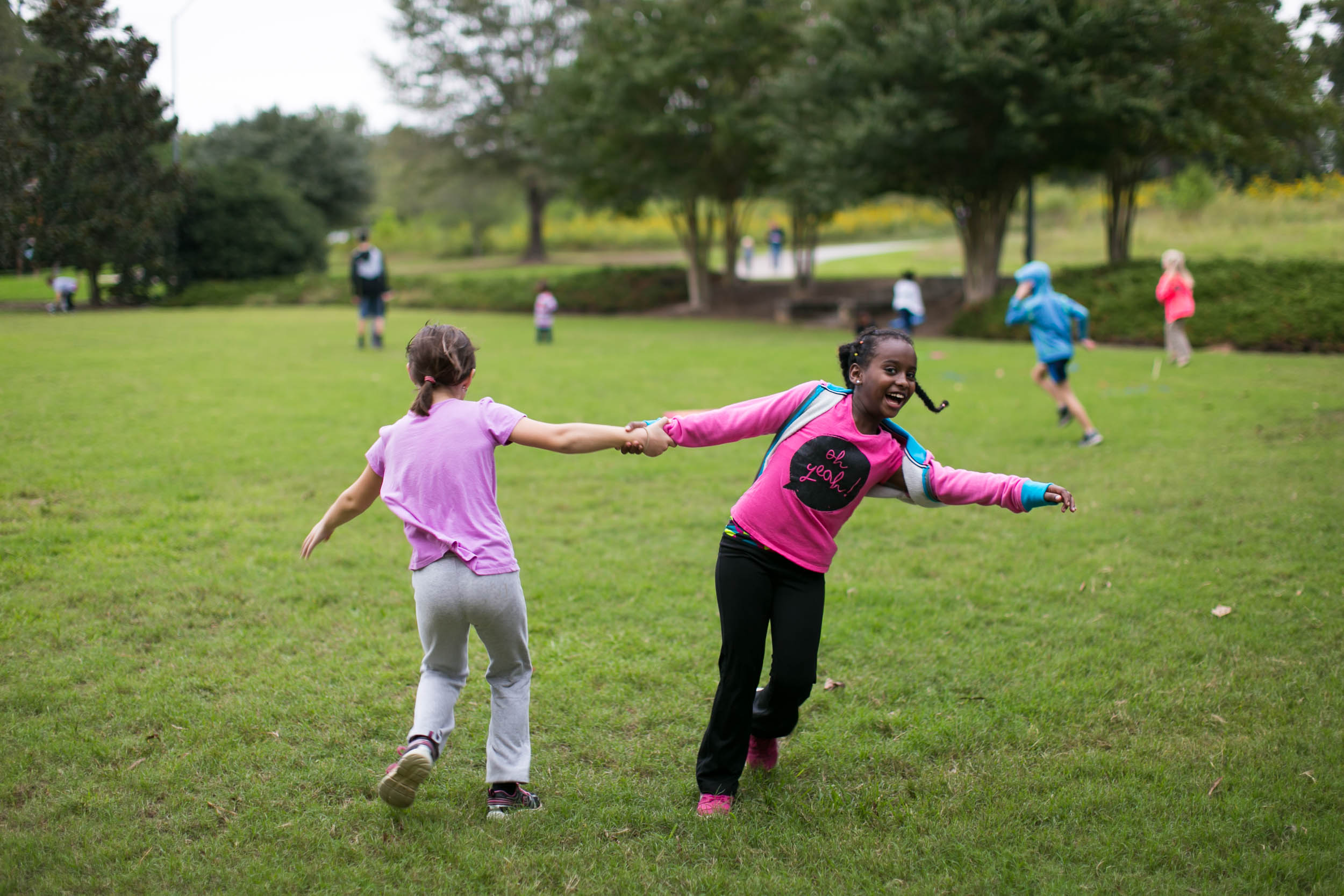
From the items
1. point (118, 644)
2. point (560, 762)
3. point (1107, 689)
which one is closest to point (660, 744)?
point (560, 762)

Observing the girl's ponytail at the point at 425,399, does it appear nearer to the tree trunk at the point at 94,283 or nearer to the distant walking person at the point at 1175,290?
the distant walking person at the point at 1175,290

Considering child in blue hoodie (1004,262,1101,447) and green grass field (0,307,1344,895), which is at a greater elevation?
child in blue hoodie (1004,262,1101,447)

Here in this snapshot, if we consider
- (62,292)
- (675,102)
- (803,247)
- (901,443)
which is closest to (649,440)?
(901,443)

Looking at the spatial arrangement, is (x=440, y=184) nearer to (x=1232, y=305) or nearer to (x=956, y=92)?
(x=956, y=92)

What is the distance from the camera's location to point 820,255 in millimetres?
51719

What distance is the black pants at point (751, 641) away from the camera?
365cm

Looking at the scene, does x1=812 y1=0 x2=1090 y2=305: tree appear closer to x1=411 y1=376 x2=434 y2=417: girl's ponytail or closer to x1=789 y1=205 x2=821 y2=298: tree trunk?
x1=789 y1=205 x2=821 y2=298: tree trunk

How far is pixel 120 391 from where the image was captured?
1277cm

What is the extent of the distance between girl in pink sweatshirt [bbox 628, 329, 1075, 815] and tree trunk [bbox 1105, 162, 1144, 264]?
23.4m

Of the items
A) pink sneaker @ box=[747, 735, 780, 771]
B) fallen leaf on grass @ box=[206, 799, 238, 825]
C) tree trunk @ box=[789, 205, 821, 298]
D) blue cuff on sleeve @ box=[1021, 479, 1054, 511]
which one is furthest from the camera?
tree trunk @ box=[789, 205, 821, 298]

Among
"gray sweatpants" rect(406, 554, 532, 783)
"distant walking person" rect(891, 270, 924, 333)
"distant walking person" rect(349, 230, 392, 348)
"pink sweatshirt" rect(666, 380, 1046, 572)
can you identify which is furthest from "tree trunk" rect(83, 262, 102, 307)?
"pink sweatshirt" rect(666, 380, 1046, 572)

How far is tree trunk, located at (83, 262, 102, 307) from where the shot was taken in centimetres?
2967

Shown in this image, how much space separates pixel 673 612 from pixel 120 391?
33.0ft

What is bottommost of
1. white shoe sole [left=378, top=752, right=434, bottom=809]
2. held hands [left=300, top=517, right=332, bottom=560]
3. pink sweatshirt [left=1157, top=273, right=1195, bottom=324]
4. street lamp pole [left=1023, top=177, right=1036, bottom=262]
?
white shoe sole [left=378, top=752, right=434, bottom=809]
